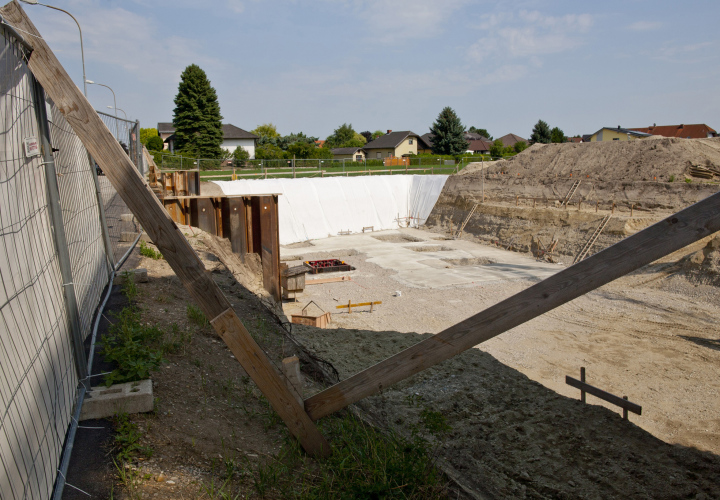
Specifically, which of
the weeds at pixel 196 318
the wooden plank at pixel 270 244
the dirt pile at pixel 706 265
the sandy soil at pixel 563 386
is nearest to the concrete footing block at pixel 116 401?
the weeds at pixel 196 318

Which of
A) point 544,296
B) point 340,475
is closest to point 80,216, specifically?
point 340,475

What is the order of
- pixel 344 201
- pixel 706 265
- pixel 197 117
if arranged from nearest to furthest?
pixel 706 265 < pixel 344 201 < pixel 197 117

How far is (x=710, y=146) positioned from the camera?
2775 cm

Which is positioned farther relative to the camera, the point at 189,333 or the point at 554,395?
the point at 554,395

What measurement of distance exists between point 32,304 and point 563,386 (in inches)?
360

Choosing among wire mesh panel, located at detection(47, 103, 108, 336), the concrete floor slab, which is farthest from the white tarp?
wire mesh panel, located at detection(47, 103, 108, 336)

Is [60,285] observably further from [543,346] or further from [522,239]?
[522,239]

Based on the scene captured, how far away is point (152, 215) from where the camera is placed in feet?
9.50

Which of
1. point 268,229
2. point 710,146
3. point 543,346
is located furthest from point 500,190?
point 268,229

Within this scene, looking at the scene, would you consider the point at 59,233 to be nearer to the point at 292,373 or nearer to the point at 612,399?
the point at 292,373

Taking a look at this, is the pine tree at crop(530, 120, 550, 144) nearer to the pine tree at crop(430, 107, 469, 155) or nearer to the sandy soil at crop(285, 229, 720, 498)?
the pine tree at crop(430, 107, 469, 155)

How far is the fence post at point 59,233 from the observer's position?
308 centimetres

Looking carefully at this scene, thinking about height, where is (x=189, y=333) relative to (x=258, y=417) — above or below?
above

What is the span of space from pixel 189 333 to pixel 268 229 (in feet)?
21.0
